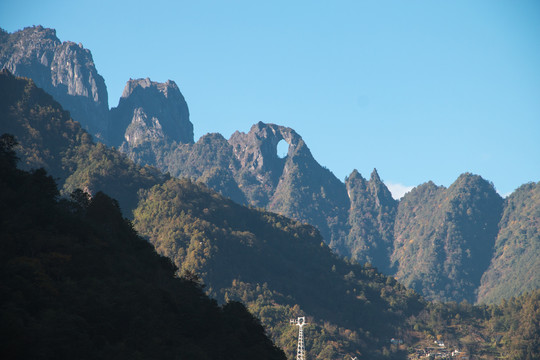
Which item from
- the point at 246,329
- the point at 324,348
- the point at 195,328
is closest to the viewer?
the point at 195,328

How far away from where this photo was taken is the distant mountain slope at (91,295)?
50.3 meters

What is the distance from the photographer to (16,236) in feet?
209

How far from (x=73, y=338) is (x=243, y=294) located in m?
133

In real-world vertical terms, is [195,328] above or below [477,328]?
below

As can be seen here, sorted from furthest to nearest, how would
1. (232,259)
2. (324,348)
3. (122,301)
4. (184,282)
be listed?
(232,259)
(324,348)
(184,282)
(122,301)

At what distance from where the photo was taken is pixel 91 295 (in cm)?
5869

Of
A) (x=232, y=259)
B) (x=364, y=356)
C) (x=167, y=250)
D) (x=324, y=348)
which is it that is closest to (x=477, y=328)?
(x=364, y=356)

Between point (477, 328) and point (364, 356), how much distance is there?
131 ft

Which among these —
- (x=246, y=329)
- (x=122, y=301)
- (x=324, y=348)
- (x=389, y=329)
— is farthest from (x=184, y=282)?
(x=389, y=329)

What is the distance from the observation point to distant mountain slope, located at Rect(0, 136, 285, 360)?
50344mm

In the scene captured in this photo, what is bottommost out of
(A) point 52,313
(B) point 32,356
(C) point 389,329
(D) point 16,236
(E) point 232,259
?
(B) point 32,356

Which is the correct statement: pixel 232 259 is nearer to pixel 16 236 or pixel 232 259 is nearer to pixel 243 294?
pixel 243 294

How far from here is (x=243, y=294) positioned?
596 feet

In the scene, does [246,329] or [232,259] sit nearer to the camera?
[246,329]
